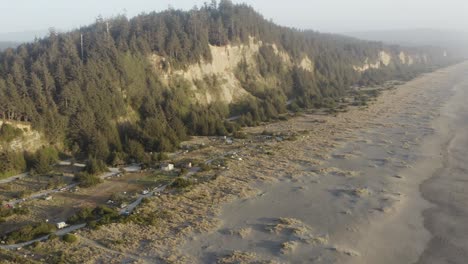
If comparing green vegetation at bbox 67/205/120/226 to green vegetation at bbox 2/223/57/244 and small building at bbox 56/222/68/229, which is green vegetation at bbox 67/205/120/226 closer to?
small building at bbox 56/222/68/229

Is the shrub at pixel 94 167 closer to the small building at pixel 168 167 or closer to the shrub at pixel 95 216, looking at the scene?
the small building at pixel 168 167

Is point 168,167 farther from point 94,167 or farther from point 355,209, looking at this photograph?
point 355,209

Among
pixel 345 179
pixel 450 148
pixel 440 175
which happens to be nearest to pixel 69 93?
pixel 345 179

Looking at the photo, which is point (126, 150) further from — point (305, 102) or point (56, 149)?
point (305, 102)

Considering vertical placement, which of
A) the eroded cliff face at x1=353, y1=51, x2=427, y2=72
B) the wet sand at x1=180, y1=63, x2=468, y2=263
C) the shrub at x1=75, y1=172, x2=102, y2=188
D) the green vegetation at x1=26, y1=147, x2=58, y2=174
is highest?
the eroded cliff face at x1=353, y1=51, x2=427, y2=72

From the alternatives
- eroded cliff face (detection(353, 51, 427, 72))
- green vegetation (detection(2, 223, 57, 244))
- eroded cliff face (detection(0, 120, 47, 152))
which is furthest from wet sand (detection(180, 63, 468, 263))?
eroded cliff face (detection(353, 51, 427, 72))

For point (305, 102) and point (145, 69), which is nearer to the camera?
point (145, 69)

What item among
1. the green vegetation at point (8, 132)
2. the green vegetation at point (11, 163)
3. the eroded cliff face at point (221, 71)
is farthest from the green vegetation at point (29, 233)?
the eroded cliff face at point (221, 71)
